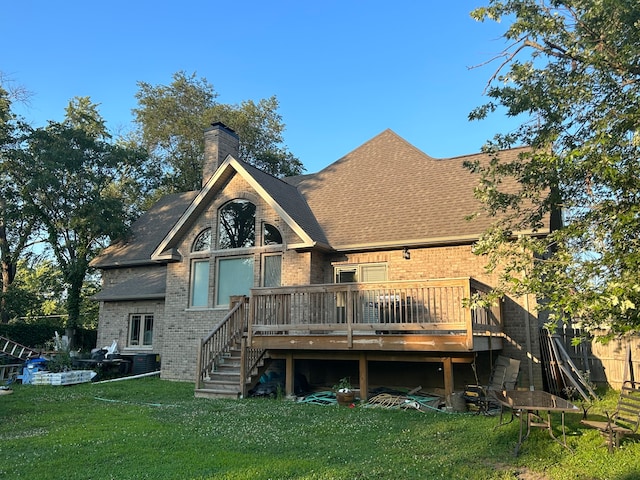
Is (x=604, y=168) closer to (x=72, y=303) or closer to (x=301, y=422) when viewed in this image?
(x=301, y=422)

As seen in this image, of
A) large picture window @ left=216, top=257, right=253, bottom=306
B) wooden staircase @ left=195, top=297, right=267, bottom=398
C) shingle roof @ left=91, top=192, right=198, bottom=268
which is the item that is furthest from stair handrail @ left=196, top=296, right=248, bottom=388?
shingle roof @ left=91, top=192, right=198, bottom=268

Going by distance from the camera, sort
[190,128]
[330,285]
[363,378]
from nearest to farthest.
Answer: [363,378], [330,285], [190,128]

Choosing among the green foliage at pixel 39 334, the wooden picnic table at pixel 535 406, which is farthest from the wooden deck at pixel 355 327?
the green foliage at pixel 39 334

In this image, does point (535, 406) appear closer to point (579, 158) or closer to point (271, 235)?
point (579, 158)

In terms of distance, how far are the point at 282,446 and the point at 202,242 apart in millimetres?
10427

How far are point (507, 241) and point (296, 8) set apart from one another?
12.7 meters

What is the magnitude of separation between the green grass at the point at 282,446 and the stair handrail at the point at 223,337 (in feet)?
6.93

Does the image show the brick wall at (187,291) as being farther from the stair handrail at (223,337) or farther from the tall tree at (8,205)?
the tall tree at (8,205)

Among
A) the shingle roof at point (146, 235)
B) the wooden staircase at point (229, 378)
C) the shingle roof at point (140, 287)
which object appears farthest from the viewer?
the shingle roof at point (146, 235)

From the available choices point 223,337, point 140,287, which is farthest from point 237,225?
point 140,287

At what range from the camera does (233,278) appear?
15.8 metres

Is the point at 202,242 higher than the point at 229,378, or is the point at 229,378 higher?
the point at 202,242

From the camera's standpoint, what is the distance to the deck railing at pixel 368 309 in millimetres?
10219

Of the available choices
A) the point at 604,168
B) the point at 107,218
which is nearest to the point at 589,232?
the point at 604,168
